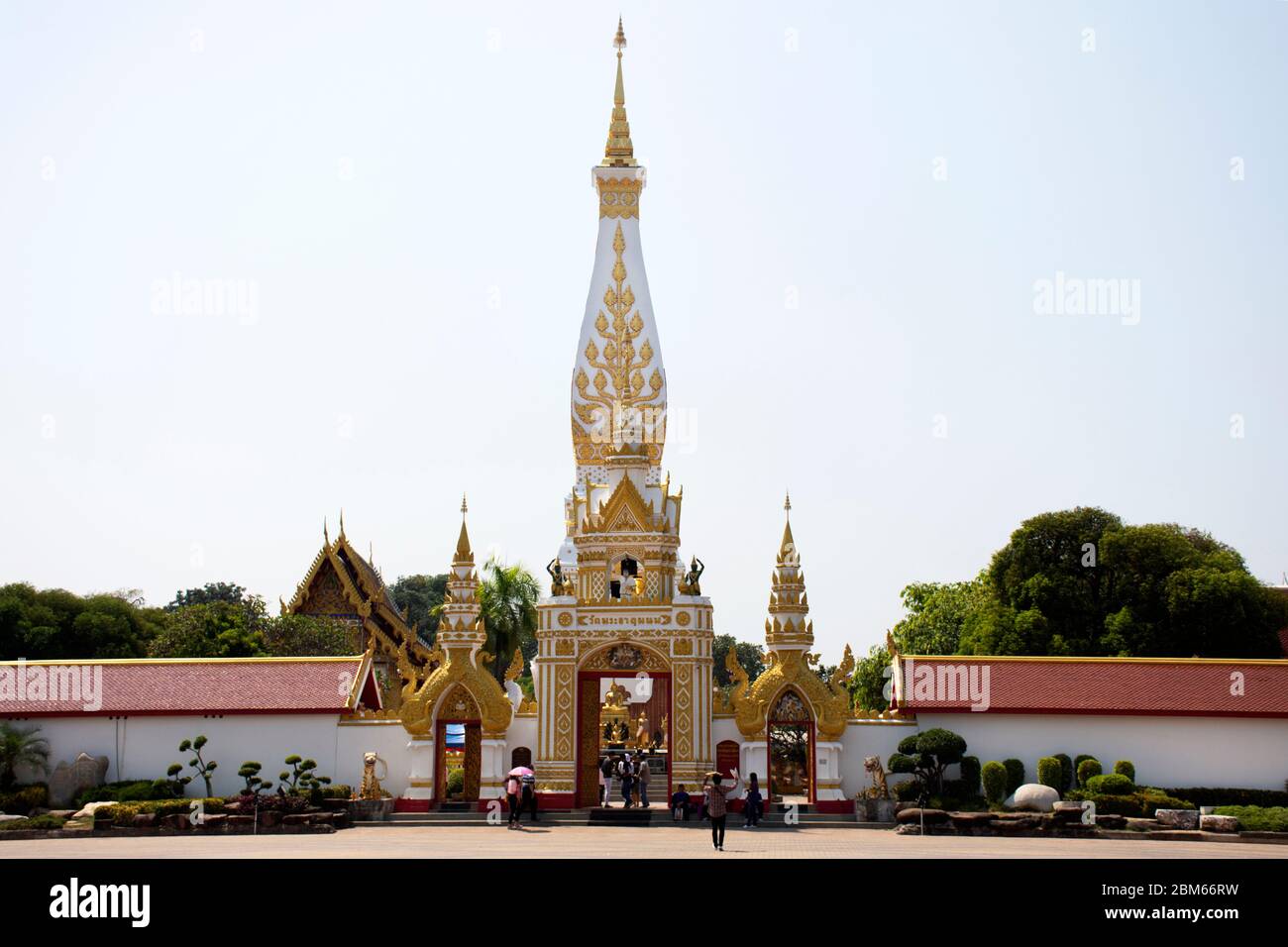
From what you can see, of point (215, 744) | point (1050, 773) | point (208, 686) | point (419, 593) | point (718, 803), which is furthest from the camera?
point (419, 593)

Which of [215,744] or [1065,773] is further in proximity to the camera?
[215,744]

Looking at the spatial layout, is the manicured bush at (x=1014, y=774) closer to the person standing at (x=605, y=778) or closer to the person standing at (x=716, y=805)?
the person standing at (x=605, y=778)

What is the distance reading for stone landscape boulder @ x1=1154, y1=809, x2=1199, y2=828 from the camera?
26531 millimetres

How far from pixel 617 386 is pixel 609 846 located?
608 inches

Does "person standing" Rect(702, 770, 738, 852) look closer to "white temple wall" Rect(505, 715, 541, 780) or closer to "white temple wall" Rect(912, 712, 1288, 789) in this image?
"white temple wall" Rect(912, 712, 1288, 789)

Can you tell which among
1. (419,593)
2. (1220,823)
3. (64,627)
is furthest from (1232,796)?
(419,593)

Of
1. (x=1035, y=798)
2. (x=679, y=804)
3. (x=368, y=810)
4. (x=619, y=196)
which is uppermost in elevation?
(x=619, y=196)

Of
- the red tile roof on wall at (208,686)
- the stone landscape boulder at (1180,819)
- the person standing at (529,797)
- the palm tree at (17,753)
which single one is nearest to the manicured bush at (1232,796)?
the stone landscape boulder at (1180,819)

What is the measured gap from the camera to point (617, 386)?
36969mm

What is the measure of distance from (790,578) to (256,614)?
23019 millimetres

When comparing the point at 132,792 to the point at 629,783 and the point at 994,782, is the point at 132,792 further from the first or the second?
the point at 994,782

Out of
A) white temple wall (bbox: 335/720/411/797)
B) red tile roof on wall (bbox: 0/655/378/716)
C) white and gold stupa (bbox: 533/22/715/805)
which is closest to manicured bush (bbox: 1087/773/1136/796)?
white and gold stupa (bbox: 533/22/715/805)
